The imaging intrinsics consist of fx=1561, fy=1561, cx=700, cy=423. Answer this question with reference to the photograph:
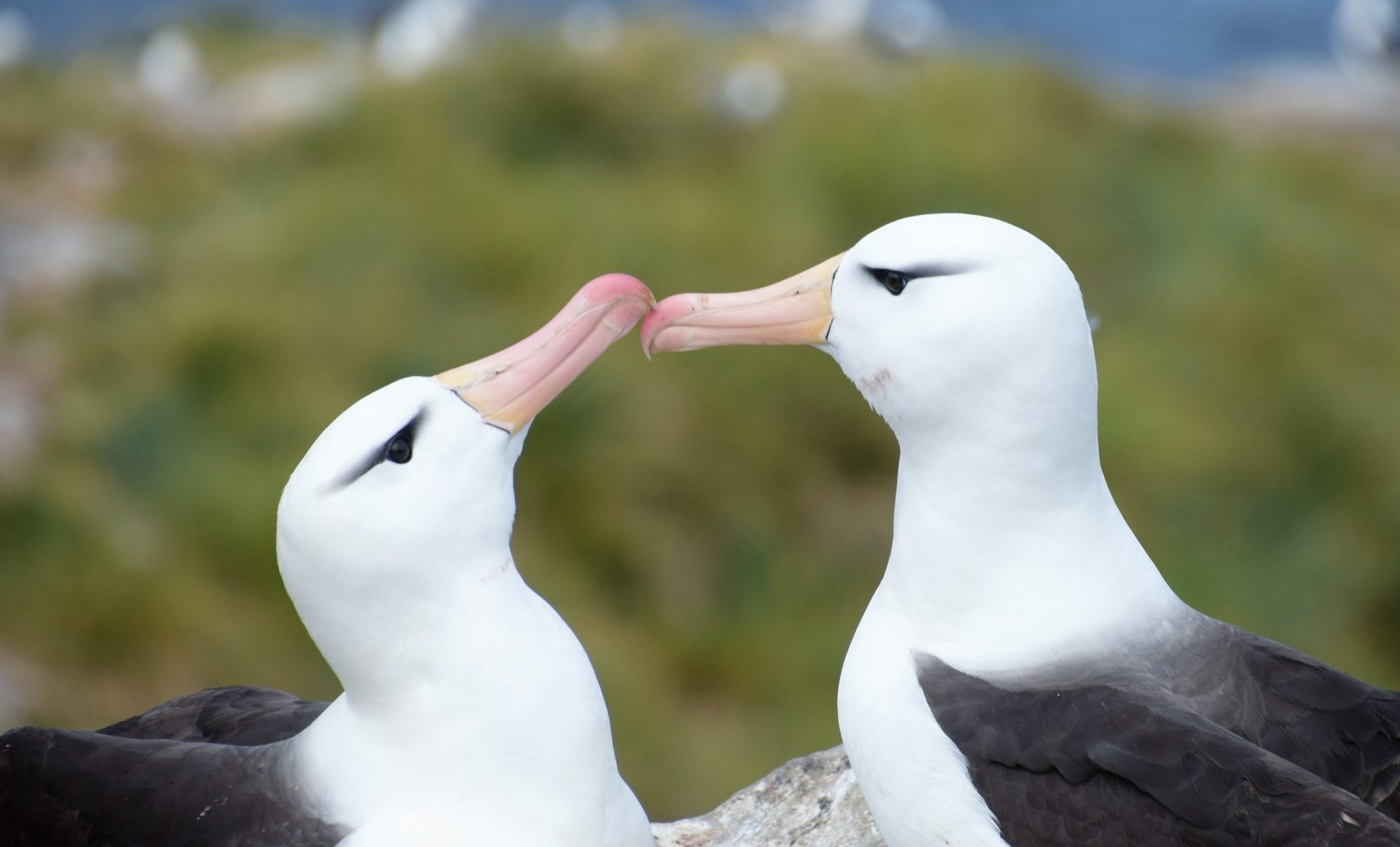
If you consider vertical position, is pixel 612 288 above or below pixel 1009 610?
above

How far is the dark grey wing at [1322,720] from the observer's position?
288 cm

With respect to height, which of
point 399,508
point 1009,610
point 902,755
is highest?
point 399,508

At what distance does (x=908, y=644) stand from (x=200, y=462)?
15.3 feet

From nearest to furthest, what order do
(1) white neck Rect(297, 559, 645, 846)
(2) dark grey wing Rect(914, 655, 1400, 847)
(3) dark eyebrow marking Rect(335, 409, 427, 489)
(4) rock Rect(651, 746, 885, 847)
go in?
1. (2) dark grey wing Rect(914, 655, 1400, 847)
2. (3) dark eyebrow marking Rect(335, 409, 427, 489)
3. (1) white neck Rect(297, 559, 645, 846)
4. (4) rock Rect(651, 746, 885, 847)

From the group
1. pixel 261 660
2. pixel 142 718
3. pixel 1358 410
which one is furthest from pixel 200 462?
pixel 1358 410

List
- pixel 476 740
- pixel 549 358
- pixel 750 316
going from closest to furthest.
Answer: pixel 476 740 → pixel 549 358 → pixel 750 316

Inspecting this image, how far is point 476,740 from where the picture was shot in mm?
2764

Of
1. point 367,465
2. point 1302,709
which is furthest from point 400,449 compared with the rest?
point 1302,709

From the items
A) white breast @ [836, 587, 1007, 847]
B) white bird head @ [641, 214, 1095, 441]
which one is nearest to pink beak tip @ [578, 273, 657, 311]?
white bird head @ [641, 214, 1095, 441]

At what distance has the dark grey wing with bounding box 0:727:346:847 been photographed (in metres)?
2.74

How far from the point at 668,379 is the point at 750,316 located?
4.59 m

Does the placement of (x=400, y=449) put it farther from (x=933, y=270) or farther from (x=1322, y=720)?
(x=1322, y=720)

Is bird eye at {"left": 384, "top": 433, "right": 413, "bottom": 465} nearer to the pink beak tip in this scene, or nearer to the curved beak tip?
the pink beak tip

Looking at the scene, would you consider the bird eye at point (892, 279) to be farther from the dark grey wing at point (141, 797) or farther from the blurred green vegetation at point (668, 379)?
the blurred green vegetation at point (668, 379)
